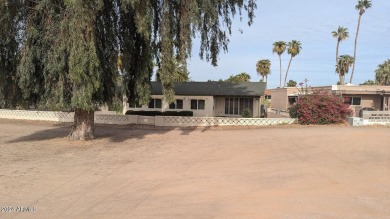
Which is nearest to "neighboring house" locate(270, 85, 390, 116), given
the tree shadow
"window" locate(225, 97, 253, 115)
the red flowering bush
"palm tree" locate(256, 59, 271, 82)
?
"window" locate(225, 97, 253, 115)

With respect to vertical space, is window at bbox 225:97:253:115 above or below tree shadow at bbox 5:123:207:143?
above

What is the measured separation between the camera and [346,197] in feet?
24.1

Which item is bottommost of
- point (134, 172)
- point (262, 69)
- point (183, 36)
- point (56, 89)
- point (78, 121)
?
point (134, 172)

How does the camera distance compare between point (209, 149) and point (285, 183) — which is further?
point (209, 149)

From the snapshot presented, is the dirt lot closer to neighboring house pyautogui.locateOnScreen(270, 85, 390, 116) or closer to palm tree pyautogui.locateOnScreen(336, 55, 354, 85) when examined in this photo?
neighboring house pyautogui.locateOnScreen(270, 85, 390, 116)

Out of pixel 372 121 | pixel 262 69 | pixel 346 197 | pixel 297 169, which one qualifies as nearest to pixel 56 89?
pixel 297 169

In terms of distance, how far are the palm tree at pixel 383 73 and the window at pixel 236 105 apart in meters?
43.7

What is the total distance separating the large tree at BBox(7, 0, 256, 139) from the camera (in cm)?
1390

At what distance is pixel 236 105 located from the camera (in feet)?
112

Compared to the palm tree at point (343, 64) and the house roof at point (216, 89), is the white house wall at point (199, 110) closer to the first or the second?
the house roof at point (216, 89)

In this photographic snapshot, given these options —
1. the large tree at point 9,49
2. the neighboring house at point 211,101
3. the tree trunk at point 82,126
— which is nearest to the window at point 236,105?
the neighboring house at point 211,101

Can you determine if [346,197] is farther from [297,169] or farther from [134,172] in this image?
[134,172]

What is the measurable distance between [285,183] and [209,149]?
646cm

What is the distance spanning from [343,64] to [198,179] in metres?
62.7
